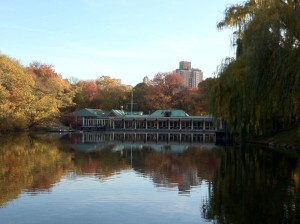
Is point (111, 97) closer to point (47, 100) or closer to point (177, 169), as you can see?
point (47, 100)

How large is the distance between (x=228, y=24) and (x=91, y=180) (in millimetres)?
15975

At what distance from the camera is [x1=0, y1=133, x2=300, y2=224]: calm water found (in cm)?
952

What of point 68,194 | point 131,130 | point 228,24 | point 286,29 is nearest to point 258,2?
point 228,24

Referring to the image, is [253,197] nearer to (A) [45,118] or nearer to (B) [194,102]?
(A) [45,118]

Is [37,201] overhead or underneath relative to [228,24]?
underneath

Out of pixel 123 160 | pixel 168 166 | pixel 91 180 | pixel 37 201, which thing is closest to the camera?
pixel 37 201

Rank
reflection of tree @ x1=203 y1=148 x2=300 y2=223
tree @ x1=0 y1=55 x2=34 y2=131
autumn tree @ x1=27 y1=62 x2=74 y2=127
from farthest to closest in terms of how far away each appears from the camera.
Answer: autumn tree @ x1=27 y1=62 x2=74 y2=127 → tree @ x1=0 y1=55 x2=34 y2=131 → reflection of tree @ x1=203 y1=148 x2=300 y2=223

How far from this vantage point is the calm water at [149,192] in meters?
9.52

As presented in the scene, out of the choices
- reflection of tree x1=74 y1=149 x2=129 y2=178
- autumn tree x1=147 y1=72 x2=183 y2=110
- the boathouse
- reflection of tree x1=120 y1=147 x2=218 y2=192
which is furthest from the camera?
autumn tree x1=147 y1=72 x2=183 y2=110

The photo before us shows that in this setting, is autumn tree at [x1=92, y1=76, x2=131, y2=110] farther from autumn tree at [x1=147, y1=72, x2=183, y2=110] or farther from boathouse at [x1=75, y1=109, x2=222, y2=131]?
autumn tree at [x1=147, y1=72, x2=183, y2=110]

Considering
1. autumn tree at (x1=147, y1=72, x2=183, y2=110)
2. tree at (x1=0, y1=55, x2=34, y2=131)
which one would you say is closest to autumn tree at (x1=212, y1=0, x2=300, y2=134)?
tree at (x1=0, y1=55, x2=34, y2=131)

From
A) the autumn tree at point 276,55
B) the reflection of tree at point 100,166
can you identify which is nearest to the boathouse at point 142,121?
the autumn tree at point 276,55

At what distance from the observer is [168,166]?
62.9ft

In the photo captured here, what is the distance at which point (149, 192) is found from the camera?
1257 cm
